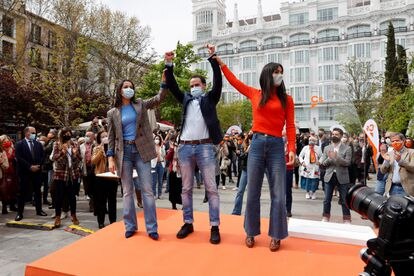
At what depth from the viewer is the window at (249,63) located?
68562 mm

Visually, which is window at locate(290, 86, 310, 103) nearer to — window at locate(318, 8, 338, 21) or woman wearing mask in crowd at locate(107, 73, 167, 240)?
window at locate(318, 8, 338, 21)

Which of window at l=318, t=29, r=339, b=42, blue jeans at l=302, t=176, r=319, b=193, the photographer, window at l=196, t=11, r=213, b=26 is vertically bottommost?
blue jeans at l=302, t=176, r=319, b=193

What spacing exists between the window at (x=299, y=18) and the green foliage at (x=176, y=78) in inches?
1680

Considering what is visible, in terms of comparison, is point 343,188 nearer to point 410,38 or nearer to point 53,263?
point 53,263

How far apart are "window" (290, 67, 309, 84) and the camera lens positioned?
64.6 m

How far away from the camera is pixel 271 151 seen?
368cm

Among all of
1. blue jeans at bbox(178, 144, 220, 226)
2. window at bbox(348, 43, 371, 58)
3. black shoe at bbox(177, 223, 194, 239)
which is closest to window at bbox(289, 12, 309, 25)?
window at bbox(348, 43, 371, 58)

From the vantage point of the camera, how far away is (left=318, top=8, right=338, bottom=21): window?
64.8 m

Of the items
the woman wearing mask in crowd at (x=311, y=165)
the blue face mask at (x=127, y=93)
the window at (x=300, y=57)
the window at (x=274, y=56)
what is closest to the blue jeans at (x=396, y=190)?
the woman wearing mask in crowd at (x=311, y=165)

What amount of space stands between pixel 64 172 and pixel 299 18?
224 feet

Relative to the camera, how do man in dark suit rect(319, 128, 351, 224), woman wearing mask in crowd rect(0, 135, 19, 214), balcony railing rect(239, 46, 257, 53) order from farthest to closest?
1. balcony railing rect(239, 46, 257, 53)
2. woman wearing mask in crowd rect(0, 135, 19, 214)
3. man in dark suit rect(319, 128, 351, 224)

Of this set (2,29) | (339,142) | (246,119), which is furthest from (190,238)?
(246,119)

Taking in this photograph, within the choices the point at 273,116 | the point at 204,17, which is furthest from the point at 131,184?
the point at 204,17

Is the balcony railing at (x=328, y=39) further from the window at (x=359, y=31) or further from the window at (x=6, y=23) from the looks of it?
the window at (x=6, y=23)
